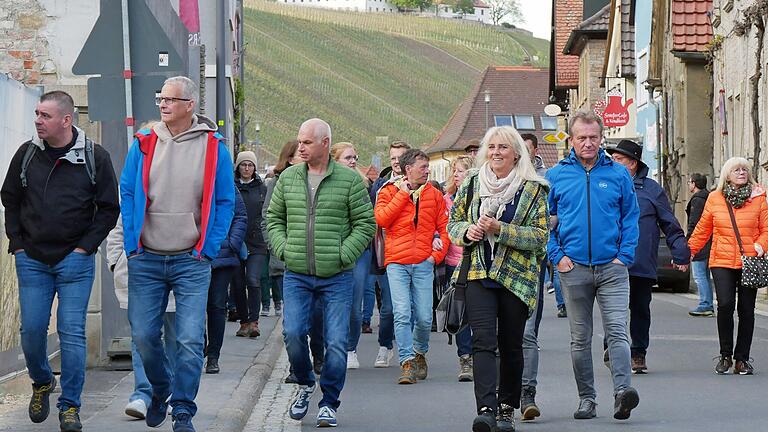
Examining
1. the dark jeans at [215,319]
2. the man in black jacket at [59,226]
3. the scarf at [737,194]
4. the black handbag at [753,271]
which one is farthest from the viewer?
the scarf at [737,194]

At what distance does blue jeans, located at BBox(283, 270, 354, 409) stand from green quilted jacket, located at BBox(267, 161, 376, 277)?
82 mm

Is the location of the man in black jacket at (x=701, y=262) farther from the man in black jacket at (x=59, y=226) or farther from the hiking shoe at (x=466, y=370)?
the man in black jacket at (x=59, y=226)

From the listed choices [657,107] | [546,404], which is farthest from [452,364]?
[657,107]

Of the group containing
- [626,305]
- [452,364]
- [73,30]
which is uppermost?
[73,30]

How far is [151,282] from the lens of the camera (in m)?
8.87

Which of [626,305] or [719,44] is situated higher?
[719,44]

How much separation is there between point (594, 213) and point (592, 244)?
20 centimetres

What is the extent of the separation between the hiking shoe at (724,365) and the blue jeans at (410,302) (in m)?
2.50

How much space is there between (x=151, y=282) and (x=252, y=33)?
5998 inches

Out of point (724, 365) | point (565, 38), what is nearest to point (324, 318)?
point (724, 365)

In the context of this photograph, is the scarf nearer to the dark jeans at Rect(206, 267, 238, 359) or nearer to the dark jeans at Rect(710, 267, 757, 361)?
the dark jeans at Rect(710, 267, 757, 361)

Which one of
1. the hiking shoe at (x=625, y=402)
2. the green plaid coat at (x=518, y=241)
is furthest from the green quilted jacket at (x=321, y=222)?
the hiking shoe at (x=625, y=402)

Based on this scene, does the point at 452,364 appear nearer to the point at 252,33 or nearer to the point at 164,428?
the point at 164,428

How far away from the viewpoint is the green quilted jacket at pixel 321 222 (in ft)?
32.6
